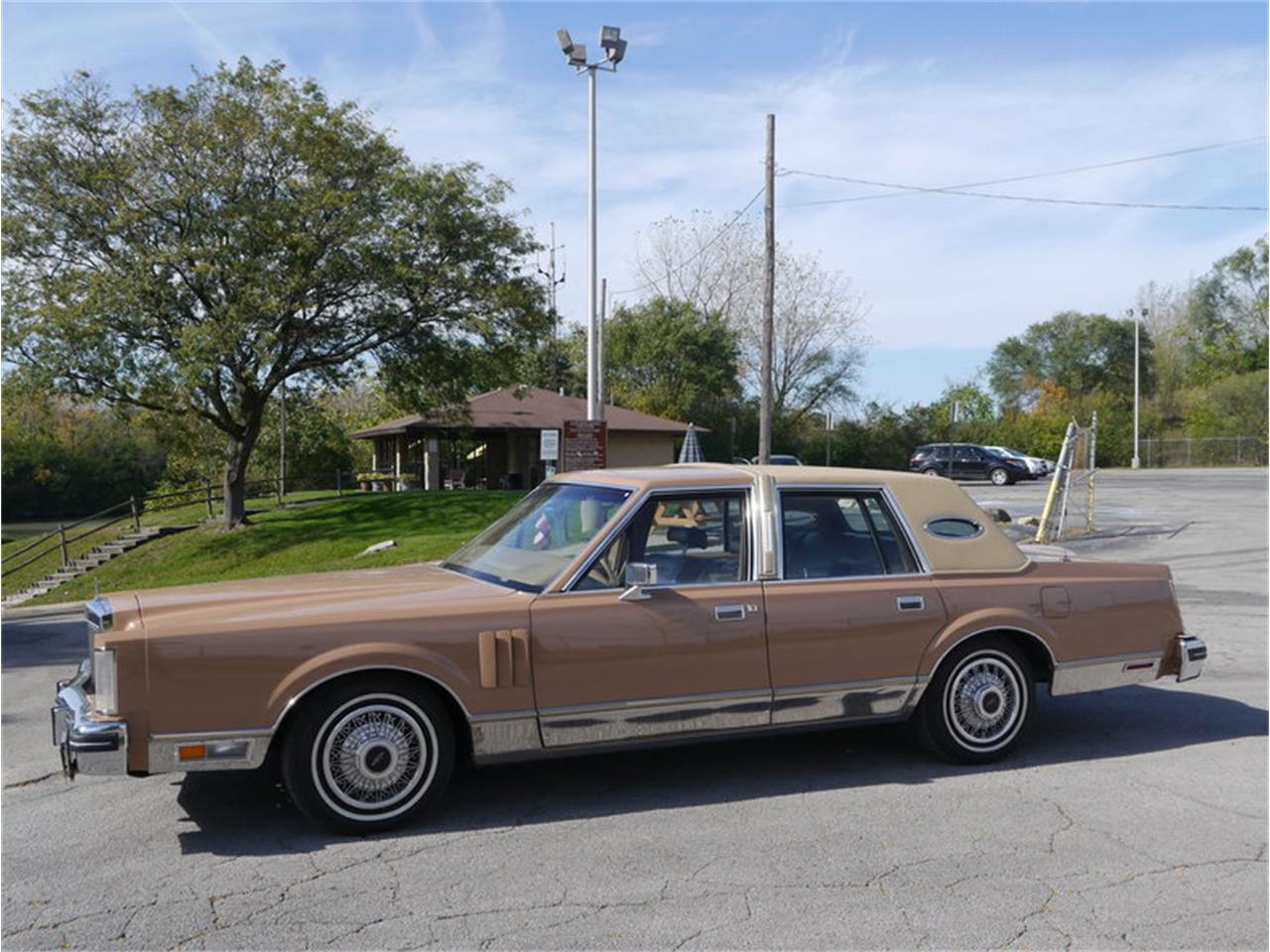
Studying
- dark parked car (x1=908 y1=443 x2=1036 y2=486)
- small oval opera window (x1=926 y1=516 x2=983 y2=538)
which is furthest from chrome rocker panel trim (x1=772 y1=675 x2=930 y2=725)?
dark parked car (x1=908 y1=443 x2=1036 y2=486)

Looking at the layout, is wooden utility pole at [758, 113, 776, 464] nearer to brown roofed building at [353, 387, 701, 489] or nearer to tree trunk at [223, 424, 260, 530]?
tree trunk at [223, 424, 260, 530]

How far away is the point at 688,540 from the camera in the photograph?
5.80m

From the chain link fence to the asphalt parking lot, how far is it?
5922cm

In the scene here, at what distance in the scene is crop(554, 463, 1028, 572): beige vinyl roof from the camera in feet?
19.6

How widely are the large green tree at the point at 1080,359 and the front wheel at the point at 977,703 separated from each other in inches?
2875

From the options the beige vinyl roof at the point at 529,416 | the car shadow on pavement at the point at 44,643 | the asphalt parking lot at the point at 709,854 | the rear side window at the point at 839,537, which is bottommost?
the car shadow on pavement at the point at 44,643

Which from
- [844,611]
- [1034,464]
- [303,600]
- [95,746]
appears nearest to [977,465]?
[1034,464]

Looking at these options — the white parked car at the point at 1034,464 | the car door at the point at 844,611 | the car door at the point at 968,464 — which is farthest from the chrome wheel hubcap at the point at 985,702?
the white parked car at the point at 1034,464

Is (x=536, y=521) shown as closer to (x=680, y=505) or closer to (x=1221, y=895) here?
(x=680, y=505)

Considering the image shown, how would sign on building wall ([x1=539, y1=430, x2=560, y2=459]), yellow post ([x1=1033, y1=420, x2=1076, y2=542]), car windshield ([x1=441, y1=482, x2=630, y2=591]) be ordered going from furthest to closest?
yellow post ([x1=1033, y1=420, x2=1076, y2=542]) → sign on building wall ([x1=539, y1=430, x2=560, y2=459]) → car windshield ([x1=441, y1=482, x2=630, y2=591])

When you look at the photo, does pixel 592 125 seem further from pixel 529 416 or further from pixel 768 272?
pixel 529 416

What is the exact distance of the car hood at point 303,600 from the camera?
490 centimetres

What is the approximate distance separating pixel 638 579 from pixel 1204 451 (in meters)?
63.5

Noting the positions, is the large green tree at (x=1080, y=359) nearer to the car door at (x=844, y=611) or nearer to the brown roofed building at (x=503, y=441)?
the brown roofed building at (x=503, y=441)
